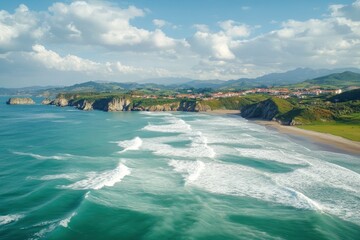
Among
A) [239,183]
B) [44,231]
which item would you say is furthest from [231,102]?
[44,231]

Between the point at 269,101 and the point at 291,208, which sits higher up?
the point at 269,101

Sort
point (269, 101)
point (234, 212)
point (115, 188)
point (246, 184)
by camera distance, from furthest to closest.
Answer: point (269, 101) < point (246, 184) < point (115, 188) < point (234, 212)

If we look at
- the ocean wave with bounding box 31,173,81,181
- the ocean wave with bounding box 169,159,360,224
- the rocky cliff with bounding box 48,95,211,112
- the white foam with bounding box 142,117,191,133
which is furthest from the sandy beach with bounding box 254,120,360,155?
the rocky cliff with bounding box 48,95,211,112

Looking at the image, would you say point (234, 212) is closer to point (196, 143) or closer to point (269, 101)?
point (196, 143)

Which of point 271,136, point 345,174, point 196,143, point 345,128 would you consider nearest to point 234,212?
point 345,174

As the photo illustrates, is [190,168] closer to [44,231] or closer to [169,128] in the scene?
[44,231]

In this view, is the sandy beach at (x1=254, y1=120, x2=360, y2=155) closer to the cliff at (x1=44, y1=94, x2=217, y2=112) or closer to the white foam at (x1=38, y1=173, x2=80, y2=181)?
the white foam at (x1=38, y1=173, x2=80, y2=181)

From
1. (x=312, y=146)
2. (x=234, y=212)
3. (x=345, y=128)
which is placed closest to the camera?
(x=234, y=212)
